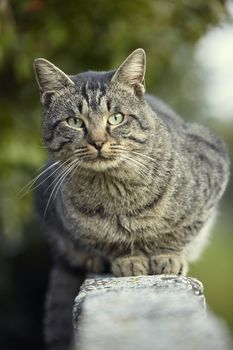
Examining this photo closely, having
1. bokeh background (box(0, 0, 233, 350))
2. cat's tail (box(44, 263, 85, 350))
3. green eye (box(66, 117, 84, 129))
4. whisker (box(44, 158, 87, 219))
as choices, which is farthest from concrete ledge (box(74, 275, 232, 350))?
bokeh background (box(0, 0, 233, 350))

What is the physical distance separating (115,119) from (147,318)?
1715mm

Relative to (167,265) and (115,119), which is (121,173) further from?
(167,265)

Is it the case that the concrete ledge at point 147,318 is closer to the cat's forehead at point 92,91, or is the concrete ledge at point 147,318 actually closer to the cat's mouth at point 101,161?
the cat's mouth at point 101,161

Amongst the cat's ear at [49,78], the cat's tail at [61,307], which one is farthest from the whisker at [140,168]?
the cat's tail at [61,307]

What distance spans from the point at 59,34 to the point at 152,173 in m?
2.40

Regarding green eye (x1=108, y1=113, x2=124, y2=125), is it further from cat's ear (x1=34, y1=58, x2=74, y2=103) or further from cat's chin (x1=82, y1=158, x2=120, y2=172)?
cat's ear (x1=34, y1=58, x2=74, y2=103)

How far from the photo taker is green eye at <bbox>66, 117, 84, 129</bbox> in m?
3.93

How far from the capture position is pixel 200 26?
21.7 feet

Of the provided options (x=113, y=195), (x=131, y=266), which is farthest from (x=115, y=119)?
(x=131, y=266)

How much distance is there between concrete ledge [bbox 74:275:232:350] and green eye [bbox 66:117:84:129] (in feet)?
3.13

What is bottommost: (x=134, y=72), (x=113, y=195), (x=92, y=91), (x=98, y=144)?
(x=113, y=195)

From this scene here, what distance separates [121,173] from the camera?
400cm

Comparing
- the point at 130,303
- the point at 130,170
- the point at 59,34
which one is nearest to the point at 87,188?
the point at 130,170

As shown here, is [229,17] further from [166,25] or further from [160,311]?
[160,311]
